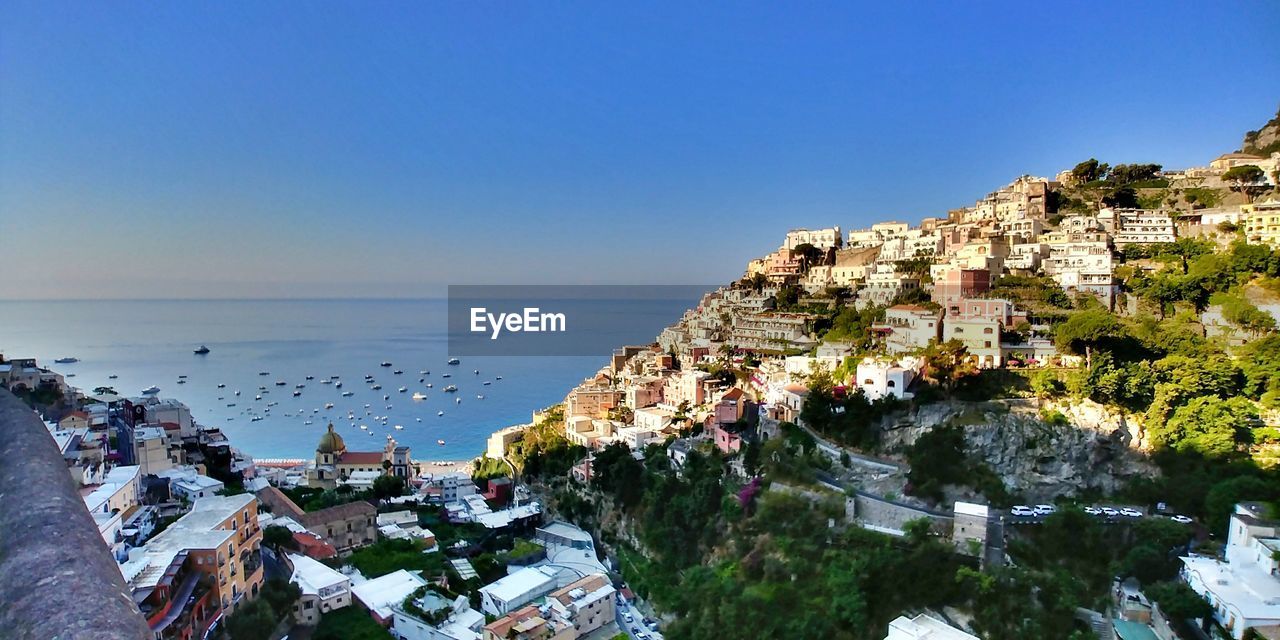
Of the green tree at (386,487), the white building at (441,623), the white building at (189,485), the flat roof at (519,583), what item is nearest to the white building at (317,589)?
the white building at (441,623)

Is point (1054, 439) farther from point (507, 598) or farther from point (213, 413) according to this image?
point (213, 413)

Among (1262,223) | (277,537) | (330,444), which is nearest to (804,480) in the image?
(277,537)

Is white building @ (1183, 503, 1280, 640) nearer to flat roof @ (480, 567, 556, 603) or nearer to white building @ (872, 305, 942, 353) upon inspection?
white building @ (872, 305, 942, 353)

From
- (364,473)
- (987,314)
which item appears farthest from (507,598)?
(987,314)

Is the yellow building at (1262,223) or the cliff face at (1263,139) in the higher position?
the cliff face at (1263,139)

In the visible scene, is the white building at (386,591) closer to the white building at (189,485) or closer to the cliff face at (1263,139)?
the white building at (189,485)

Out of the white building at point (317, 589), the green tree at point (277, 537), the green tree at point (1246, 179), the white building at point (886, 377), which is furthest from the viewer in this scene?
the green tree at point (1246, 179)

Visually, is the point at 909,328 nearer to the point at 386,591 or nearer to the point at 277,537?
the point at 386,591
